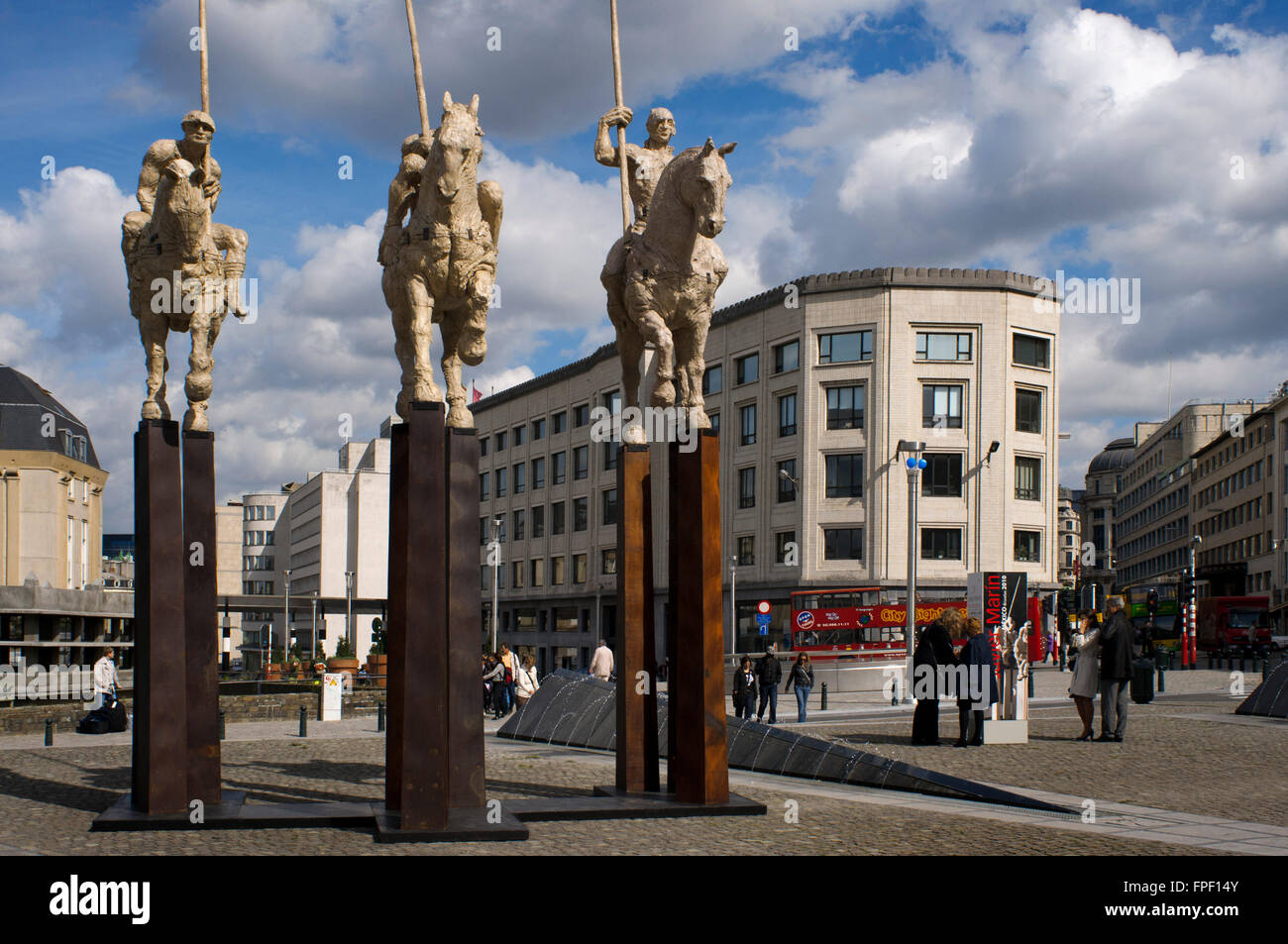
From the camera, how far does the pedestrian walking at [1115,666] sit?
17.5 meters

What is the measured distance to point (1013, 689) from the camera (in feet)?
63.0

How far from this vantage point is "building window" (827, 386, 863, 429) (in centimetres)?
5750

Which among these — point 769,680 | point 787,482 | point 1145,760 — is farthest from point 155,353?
point 787,482

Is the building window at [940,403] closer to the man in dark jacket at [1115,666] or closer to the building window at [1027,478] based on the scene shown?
the building window at [1027,478]

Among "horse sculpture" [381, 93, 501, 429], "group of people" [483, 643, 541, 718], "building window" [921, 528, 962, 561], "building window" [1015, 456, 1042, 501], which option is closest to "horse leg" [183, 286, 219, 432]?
"horse sculpture" [381, 93, 501, 429]

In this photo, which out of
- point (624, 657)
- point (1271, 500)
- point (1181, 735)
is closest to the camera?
point (624, 657)

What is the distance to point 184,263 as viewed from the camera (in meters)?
12.1

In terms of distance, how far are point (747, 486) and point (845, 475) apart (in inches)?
232

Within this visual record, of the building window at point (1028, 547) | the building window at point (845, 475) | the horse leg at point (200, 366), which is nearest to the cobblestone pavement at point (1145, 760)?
the horse leg at point (200, 366)

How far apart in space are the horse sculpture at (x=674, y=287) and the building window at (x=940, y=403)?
1802 inches
